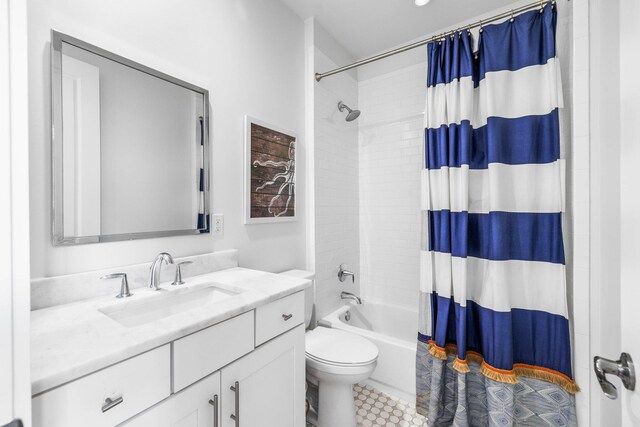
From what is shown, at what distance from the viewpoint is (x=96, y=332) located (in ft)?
2.56

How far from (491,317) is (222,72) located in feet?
6.68

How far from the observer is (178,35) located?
4.55ft

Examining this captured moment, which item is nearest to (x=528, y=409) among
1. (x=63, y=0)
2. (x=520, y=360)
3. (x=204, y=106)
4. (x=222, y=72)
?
(x=520, y=360)

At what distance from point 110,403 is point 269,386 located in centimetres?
60

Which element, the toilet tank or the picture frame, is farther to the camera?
the toilet tank

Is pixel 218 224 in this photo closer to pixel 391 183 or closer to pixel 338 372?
pixel 338 372

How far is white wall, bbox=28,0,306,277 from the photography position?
99 centimetres

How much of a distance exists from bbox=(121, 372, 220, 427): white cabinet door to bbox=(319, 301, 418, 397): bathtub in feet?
4.33

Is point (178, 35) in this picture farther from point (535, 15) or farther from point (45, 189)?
point (535, 15)

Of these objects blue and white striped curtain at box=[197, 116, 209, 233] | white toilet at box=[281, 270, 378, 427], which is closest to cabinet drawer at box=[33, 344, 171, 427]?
blue and white striped curtain at box=[197, 116, 209, 233]

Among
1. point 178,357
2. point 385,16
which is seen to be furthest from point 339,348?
point 385,16

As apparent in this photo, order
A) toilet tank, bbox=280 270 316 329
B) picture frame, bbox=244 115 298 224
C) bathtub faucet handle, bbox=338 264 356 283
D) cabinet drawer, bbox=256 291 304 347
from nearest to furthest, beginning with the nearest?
cabinet drawer, bbox=256 291 304 347 < picture frame, bbox=244 115 298 224 < toilet tank, bbox=280 270 316 329 < bathtub faucet handle, bbox=338 264 356 283

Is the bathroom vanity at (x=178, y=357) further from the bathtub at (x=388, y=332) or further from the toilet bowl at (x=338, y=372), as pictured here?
the bathtub at (x=388, y=332)

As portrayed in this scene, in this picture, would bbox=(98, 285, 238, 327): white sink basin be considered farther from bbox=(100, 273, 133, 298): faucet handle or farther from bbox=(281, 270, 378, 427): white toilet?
bbox=(281, 270, 378, 427): white toilet
